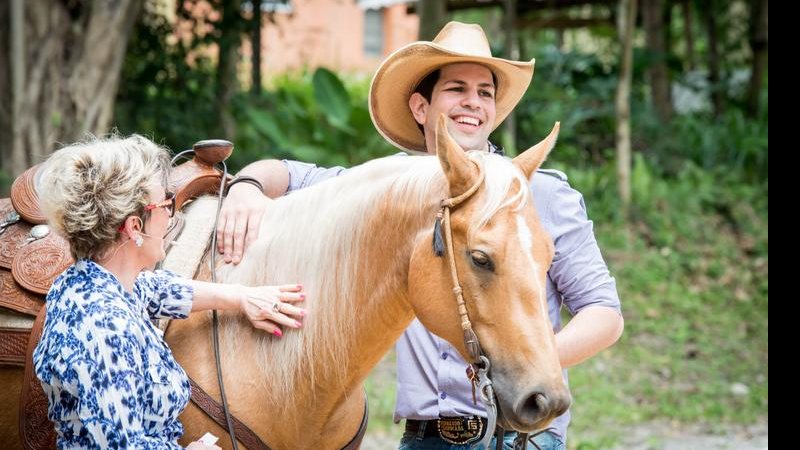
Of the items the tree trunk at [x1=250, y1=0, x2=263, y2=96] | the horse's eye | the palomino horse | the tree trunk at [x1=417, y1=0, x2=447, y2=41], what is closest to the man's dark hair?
the palomino horse

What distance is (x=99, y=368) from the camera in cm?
196

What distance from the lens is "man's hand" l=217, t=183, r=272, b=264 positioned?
8.65 ft

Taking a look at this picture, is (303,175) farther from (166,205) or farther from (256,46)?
(256,46)

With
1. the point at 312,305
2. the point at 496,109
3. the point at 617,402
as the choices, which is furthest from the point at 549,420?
the point at 617,402

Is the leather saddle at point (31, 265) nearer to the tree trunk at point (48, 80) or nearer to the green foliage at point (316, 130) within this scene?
the tree trunk at point (48, 80)

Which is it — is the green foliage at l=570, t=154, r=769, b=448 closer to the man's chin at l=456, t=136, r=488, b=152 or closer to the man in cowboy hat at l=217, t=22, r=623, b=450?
the man in cowboy hat at l=217, t=22, r=623, b=450

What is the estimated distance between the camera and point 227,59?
9859 millimetres

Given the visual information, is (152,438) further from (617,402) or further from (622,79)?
(622,79)

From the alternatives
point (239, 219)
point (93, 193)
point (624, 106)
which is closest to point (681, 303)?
point (624, 106)

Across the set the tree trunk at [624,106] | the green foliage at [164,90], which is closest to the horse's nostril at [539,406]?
the green foliage at [164,90]

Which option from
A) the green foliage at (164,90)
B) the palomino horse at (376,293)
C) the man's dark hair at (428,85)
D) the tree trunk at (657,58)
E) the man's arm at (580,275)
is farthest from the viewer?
the tree trunk at (657,58)

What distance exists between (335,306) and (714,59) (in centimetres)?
1204

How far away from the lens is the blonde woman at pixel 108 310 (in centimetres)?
197

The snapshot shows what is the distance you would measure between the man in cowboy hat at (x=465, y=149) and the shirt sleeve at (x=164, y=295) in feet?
0.84
